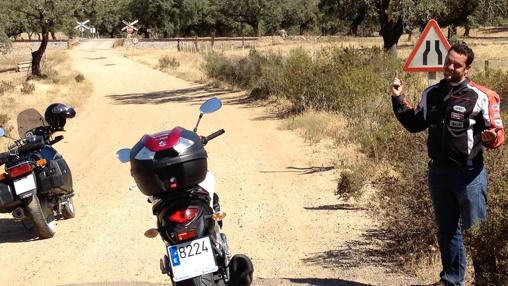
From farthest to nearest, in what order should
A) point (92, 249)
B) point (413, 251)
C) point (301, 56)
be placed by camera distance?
point (301, 56) → point (92, 249) → point (413, 251)

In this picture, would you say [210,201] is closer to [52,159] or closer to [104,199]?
[52,159]

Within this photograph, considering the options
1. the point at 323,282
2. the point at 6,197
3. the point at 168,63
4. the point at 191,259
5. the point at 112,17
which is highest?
the point at 191,259

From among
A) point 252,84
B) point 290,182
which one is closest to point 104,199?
point 290,182

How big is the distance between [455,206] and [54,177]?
453cm

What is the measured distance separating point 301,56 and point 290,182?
752 cm

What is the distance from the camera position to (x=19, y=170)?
683 centimetres

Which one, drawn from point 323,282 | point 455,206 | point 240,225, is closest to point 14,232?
point 240,225

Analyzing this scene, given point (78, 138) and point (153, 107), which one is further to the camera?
point (153, 107)

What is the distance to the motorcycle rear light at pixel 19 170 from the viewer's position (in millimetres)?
6820

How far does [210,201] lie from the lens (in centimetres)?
420

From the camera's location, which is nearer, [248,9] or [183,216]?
[183,216]

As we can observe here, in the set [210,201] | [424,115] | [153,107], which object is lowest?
[153,107]

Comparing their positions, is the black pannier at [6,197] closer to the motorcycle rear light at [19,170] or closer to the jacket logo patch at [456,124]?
the motorcycle rear light at [19,170]

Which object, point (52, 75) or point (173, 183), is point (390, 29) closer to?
point (173, 183)
